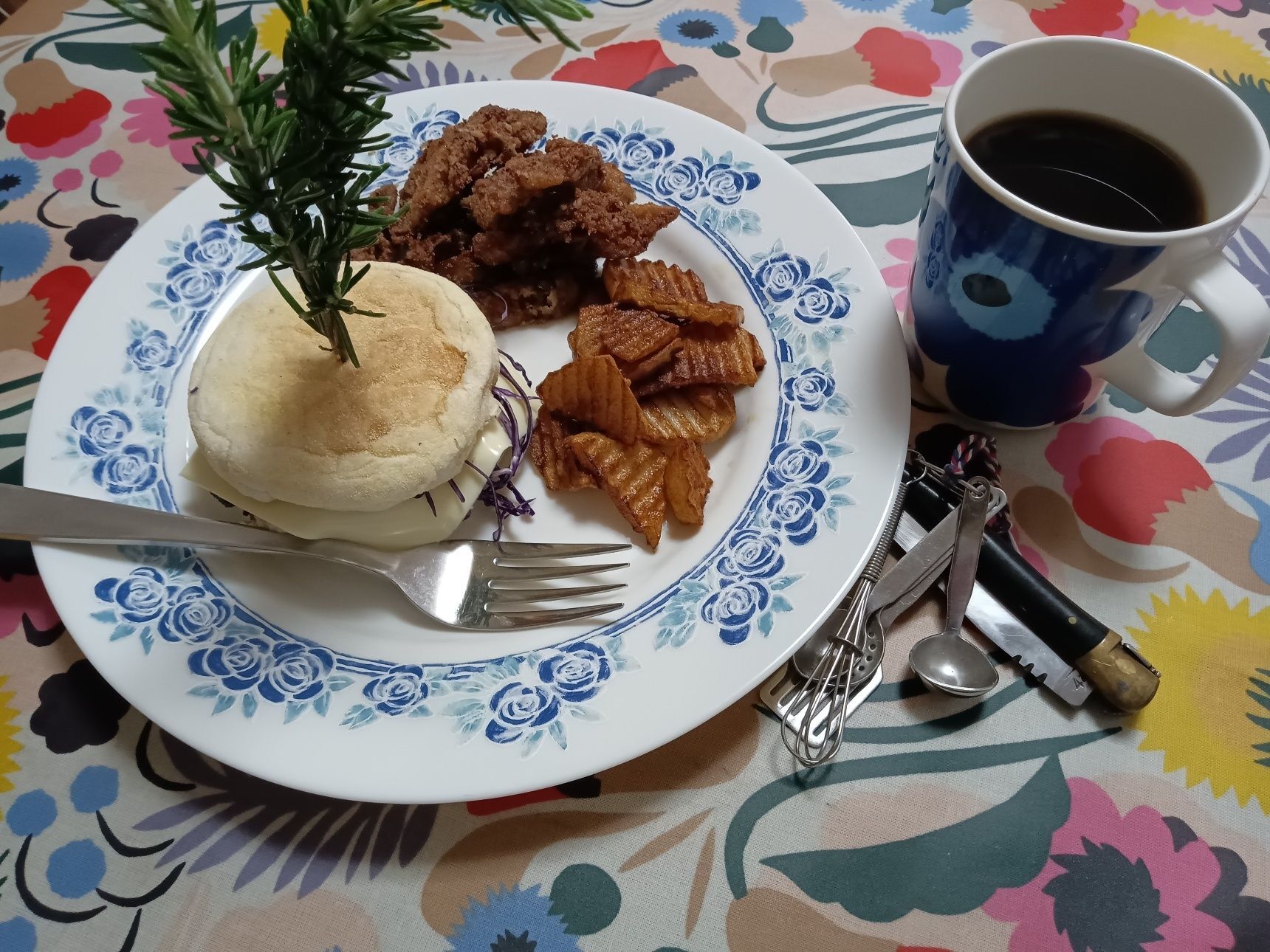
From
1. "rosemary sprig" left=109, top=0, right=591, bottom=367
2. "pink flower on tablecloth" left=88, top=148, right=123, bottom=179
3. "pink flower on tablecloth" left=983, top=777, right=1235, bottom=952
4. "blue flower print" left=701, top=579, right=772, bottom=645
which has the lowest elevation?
"pink flower on tablecloth" left=983, top=777, right=1235, bottom=952

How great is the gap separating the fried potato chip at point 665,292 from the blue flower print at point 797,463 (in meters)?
0.29

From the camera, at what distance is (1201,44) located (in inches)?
90.5

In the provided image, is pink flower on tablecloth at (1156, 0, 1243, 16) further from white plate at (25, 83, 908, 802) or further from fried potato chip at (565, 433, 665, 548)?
fried potato chip at (565, 433, 665, 548)

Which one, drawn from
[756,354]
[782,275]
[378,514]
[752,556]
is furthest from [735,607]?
[782,275]

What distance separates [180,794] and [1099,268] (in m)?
1.71

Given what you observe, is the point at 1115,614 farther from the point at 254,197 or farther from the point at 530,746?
the point at 254,197

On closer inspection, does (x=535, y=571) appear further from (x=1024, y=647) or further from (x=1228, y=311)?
(x=1228, y=311)

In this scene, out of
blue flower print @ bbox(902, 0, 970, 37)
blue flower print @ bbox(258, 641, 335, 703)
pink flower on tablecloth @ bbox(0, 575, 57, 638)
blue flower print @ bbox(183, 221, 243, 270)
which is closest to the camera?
blue flower print @ bbox(258, 641, 335, 703)

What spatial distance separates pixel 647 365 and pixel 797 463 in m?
0.35

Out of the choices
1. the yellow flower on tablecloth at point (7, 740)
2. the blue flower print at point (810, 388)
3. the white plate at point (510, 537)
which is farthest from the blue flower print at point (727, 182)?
the yellow flower on tablecloth at point (7, 740)

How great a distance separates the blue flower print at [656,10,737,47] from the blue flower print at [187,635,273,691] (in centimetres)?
198

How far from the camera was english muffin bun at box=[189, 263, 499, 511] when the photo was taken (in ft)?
4.48

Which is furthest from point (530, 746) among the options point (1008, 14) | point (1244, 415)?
point (1008, 14)

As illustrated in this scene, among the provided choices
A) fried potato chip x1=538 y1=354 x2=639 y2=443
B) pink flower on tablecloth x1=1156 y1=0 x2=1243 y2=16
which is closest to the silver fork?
fried potato chip x1=538 y1=354 x2=639 y2=443
